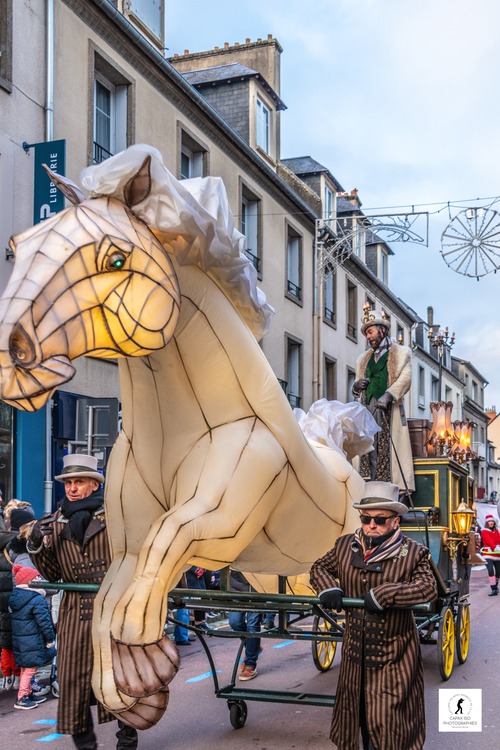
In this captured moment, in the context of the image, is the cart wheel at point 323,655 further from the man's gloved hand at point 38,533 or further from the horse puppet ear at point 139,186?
the horse puppet ear at point 139,186

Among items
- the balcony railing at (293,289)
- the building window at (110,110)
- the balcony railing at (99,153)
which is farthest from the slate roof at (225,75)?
the balcony railing at (99,153)

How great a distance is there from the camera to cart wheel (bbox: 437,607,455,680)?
307 inches

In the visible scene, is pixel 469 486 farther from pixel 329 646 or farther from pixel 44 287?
pixel 44 287

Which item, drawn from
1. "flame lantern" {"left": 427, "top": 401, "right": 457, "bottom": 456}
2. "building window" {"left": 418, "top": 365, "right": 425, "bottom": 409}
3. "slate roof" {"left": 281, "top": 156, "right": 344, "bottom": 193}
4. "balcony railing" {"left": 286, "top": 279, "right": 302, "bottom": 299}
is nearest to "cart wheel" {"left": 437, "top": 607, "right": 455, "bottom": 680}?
"flame lantern" {"left": 427, "top": 401, "right": 457, "bottom": 456}

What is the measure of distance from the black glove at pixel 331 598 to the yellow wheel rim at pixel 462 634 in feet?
15.5

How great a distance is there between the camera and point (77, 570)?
5559 mm

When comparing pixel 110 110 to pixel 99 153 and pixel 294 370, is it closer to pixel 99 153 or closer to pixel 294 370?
pixel 99 153

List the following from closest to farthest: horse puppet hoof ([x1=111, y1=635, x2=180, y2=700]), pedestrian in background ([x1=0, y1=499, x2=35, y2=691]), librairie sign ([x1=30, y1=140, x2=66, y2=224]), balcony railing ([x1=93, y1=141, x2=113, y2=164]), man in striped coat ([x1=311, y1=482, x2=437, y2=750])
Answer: horse puppet hoof ([x1=111, y1=635, x2=180, y2=700]), man in striped coat ([x1=311, y1=482, x2=437, y2=750]), pedestrian in background ([x1=0, y1=499, x2=35, y2=691]), librairie sign ([x1=30, y1=140, x2=66, y2=224]), balcony railing ([x1=93, y1=141, x2=113, y2=164])

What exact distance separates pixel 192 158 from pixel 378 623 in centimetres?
1384

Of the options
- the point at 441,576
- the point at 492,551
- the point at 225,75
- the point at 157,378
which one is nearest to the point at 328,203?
the point at 225,75

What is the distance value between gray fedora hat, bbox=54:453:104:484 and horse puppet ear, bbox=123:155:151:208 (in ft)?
9.10

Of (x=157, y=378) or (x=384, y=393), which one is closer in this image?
(x=157, y=378)

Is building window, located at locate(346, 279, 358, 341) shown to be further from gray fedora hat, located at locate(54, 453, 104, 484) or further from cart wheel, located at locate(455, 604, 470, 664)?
gray fedora hat, located at locate(54, 453, 104, 484)

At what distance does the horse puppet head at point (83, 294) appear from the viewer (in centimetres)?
288
